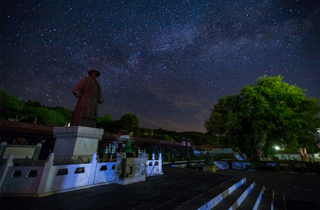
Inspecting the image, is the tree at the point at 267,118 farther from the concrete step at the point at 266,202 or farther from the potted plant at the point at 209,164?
the concrete step at the point at 266,202

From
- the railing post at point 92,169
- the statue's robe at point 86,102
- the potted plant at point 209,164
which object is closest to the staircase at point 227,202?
the railing post at point 92,169

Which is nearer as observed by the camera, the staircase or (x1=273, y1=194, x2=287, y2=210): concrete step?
the staircase

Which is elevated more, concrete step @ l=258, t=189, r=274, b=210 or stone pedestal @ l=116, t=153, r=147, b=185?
stone pedestal @ l=116, t=153, r=147, b=185

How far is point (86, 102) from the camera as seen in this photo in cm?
920

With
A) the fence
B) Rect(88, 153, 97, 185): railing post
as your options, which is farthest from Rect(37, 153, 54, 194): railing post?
Rect(88, 153, 97, 185): railing post

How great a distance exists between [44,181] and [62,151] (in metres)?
3.67

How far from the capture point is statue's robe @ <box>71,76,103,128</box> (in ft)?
29.0

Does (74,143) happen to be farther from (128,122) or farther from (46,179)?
(128,122)

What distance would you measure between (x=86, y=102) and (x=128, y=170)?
211 inches

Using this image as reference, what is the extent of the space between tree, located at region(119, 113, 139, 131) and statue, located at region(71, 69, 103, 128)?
41.0m

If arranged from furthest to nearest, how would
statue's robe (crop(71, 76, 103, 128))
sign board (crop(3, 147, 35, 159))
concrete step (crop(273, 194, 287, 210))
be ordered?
sign board (crop(3, 147, 35, 159))
statue's robe (crop(71, 76, 103, 128))
concrete step (crop(273, 194, 287, 210))

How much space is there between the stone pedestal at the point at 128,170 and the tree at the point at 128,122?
142 feet

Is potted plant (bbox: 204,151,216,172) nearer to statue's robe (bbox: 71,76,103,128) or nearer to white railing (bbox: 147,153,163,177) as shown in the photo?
white railing (bbox: 147,153,163,177)

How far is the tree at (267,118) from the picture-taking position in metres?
16.0
